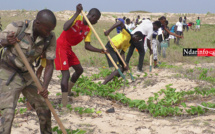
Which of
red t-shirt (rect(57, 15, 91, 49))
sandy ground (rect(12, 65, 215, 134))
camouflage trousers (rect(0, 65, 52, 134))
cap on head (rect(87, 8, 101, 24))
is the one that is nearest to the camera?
camouflage trousers (rect(0, 65, 52, 134))

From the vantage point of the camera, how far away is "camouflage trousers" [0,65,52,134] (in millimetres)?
2486

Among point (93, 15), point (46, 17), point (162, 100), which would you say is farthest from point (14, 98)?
point (162, 100)

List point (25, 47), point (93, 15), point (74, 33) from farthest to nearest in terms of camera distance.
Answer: point (93, 15) → point (74, 33) → point (25, 47)

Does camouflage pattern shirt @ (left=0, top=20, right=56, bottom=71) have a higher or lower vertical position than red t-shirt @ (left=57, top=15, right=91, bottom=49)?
lower

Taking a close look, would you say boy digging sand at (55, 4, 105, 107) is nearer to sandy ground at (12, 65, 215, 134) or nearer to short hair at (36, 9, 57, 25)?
sandy ground at (12, 65, 215, 134)

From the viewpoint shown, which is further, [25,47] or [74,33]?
[74,33]

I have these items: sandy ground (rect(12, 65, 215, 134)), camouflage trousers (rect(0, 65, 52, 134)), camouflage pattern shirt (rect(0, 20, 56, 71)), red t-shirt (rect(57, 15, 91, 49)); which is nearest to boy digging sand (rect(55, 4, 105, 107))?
red t-shirt (rect(57, 15, 91, 49))

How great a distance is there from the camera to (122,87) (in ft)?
20.4

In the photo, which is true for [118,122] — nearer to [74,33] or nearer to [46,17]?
[74,33]

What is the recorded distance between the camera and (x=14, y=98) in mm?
2602

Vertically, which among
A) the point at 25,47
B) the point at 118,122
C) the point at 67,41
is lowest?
the point at 118,122

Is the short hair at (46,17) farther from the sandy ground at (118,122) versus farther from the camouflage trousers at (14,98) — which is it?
the sandy ground at (118,122)

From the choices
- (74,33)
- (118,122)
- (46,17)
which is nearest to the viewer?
(46,17)

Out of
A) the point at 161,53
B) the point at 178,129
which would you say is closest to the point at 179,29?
the point at 161,53
